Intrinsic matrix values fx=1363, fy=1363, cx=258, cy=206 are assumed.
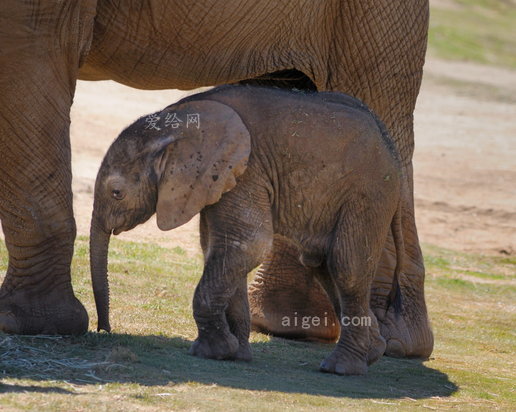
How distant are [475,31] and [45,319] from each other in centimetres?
2867

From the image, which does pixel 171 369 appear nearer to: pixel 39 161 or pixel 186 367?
pixel 186 367

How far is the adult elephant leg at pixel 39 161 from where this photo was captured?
22.2ft

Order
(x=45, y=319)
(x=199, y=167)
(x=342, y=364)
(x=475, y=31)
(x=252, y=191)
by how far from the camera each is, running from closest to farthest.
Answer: (x=199, y=167) < (x=252, y=191) < (x=45, y=319) < (x=342, y=364) < (x=475, y=31)

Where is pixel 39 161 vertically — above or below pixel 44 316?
above

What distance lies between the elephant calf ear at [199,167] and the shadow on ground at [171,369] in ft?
2.24

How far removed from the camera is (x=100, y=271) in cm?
683

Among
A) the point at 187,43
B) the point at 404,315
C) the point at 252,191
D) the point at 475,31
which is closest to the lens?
the point at 252,191

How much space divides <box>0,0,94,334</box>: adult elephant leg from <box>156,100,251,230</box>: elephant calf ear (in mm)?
608

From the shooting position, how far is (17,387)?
18.7ft

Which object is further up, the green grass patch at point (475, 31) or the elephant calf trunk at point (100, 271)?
the green grass patch at point (475, 31)

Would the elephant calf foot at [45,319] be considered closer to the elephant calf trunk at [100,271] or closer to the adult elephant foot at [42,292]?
the adult elephant foot at [42,292]

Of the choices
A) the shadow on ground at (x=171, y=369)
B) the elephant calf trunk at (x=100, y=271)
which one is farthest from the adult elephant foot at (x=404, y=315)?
the elephant calf trunk at (x=100, y=271)

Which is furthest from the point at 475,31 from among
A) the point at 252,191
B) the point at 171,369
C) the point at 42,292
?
the point at 171,369

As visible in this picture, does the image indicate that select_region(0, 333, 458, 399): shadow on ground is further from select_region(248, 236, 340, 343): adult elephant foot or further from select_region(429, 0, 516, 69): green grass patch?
select_region(429, 0, 516, 69): green grass patch
